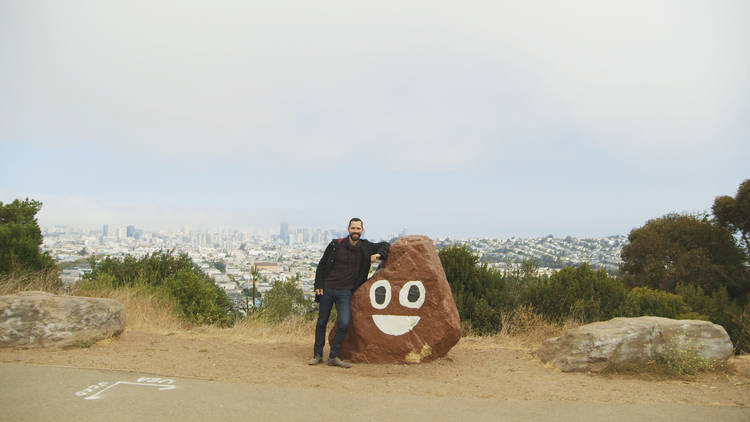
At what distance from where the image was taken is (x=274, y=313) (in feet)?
42.0

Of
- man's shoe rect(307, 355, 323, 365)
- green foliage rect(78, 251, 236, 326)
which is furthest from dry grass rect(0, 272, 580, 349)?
man's shoe rect(307, 355, 323, 365)

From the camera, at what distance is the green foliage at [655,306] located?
11677mm

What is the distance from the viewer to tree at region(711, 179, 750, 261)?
23.5 meters

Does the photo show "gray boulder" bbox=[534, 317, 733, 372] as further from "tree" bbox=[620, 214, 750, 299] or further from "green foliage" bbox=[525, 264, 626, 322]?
"tree" bbox=[620, 214, 750, 299]

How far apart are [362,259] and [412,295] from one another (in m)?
1.00

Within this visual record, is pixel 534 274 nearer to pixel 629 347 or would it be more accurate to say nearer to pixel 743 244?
pixel 629 347

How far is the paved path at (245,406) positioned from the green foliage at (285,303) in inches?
242

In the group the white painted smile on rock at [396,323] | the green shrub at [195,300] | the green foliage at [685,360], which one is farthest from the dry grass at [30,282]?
the green foliage at [685,360]

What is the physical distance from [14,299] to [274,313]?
5.87 meters

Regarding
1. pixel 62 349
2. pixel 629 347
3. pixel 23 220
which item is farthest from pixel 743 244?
pixel 23 220

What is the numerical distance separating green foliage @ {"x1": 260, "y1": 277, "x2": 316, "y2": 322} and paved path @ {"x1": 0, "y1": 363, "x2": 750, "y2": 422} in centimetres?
614

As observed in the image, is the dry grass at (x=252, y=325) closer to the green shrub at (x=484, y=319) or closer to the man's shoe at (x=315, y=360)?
the green shrub at (x=484, y=319)

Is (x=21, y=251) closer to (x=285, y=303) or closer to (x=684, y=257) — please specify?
(x=285, y=303)

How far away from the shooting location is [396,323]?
25.9 ft
